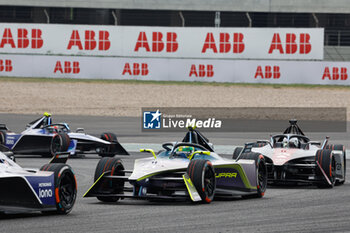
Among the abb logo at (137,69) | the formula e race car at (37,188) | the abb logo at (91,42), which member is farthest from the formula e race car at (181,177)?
the abb logo at (91,42)

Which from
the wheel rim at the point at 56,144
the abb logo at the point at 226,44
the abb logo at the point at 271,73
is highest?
the abb logo at the point at 226,44

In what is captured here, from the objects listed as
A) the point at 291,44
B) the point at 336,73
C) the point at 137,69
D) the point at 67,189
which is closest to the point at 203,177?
the point at 67,189

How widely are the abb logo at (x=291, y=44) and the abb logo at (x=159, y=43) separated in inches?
217

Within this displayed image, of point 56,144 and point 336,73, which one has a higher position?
point 336,73

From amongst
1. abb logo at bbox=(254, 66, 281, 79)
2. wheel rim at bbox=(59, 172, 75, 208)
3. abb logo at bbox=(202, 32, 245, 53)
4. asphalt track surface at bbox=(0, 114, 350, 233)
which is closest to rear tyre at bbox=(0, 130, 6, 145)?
asphalt track surface at bbox=(0, 114, 350, 233)

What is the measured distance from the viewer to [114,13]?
56812 mm

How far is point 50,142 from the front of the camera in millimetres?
21828

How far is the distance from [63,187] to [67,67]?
37.2 meters

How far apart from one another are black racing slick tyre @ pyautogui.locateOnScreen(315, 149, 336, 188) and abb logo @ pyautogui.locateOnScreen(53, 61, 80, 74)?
33084 millimetres

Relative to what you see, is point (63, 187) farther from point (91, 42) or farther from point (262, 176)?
point (91, 42)

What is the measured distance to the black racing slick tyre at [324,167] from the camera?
15711 millimetres

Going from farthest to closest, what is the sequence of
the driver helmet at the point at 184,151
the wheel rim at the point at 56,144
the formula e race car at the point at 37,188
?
the wheel rim at the point at 56,144 < the driver helmet at the point at 184,151 < the formula e race car at the point at 37,188

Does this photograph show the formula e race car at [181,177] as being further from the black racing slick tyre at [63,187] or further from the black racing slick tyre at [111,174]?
the black racing slick tyre at [63,187]

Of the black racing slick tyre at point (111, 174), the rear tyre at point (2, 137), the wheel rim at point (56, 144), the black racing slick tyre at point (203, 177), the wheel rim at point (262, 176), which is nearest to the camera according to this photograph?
the black racing slick tyre at point (203, 177)
